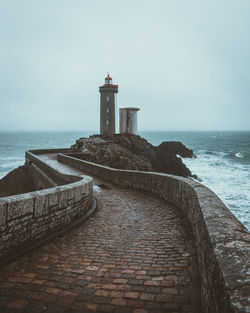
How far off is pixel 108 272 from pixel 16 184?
68.7 ft

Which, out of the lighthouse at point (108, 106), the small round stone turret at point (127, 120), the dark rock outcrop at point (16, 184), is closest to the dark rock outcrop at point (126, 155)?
the small round stone turret at point (127, 120)

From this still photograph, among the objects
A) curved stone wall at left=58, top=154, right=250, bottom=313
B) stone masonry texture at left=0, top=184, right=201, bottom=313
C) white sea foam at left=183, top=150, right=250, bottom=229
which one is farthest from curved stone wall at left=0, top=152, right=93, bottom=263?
white sea foam at left=183, top=150, right=250, bottom=229

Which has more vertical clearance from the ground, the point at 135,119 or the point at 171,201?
the point at 135,119

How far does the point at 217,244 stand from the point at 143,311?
3.46ft

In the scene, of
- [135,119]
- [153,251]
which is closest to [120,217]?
[153,251]

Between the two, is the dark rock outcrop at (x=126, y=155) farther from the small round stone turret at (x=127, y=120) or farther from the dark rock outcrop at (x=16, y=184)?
the dark rock outcrop at (x=16, y=184)

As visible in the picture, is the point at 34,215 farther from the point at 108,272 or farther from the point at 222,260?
the point at 222,260

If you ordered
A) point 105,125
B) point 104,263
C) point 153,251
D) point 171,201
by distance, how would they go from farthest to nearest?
point 105,125
point 171,201
point 153,251
point 104,263

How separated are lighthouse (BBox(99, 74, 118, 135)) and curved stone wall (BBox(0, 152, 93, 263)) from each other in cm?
3564

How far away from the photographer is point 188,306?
8.50 feet

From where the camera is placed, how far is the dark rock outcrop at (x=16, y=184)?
20383 mm

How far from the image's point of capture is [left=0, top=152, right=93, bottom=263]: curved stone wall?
388cm

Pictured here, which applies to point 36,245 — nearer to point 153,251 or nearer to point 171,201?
point 153,251

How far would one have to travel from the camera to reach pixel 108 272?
3.52 m
